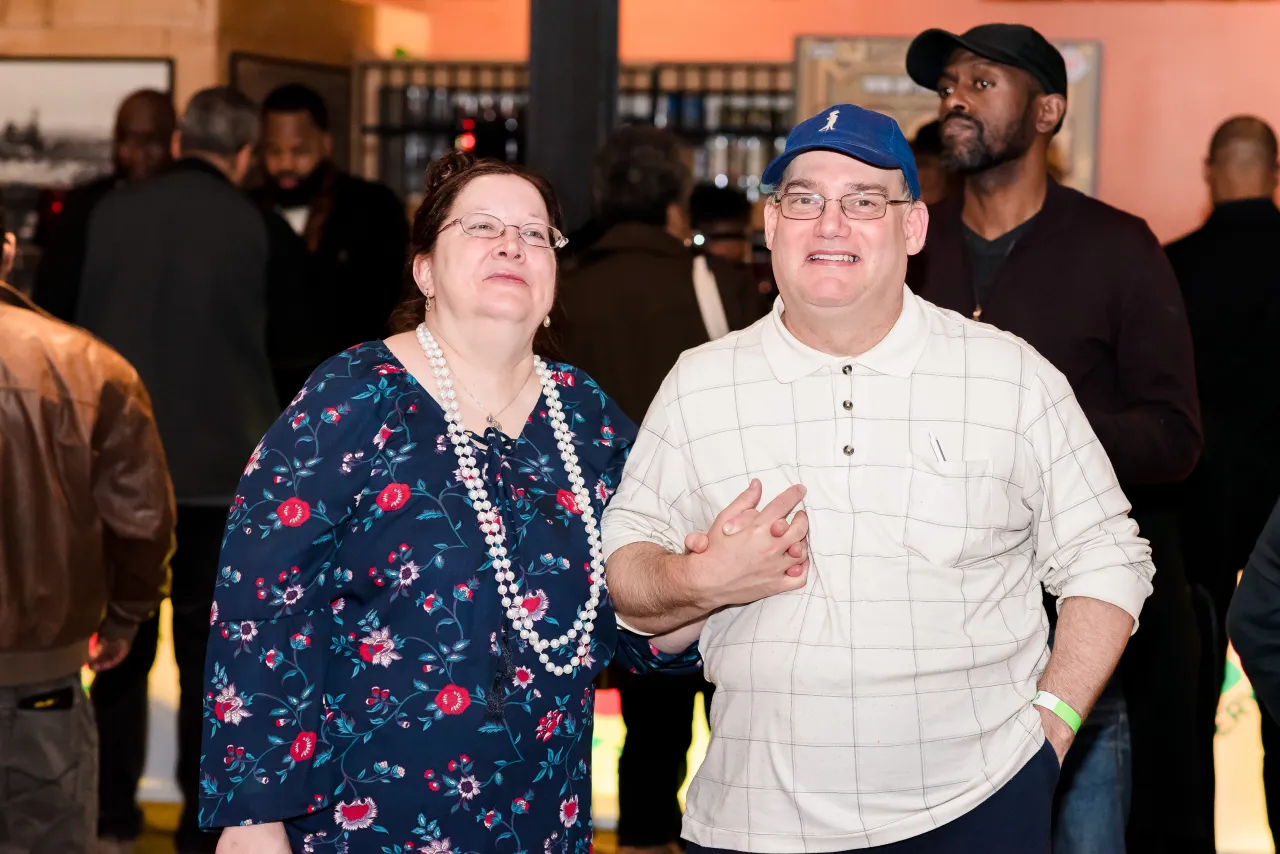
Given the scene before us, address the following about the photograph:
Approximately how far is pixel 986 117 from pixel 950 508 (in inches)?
52.6

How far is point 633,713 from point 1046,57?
1.89 m

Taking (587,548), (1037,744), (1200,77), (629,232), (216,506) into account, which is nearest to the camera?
(1037,744)

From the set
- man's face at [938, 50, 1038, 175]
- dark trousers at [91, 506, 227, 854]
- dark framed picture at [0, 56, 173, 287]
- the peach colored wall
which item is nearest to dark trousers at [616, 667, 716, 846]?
dark trousers at [91, 506, 227, 854]

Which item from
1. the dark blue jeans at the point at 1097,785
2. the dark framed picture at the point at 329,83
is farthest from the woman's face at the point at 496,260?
the dark framed picture at the point at 329,83

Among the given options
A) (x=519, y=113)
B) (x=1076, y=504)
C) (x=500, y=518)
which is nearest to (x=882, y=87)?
(x=519, y=113)

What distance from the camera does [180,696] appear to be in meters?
4.09

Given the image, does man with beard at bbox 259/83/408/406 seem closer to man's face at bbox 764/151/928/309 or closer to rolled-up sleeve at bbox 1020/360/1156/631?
man's face at bbox 764/151/928/309

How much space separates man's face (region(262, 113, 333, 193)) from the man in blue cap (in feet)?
9.42

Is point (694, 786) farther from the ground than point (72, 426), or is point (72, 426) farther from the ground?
point (72, 426)

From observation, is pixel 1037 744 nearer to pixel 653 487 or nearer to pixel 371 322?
pixel 653 487

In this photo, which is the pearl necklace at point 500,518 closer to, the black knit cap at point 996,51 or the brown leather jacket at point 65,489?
the brown leather jacket at point 65,489

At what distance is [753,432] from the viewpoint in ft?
6.82

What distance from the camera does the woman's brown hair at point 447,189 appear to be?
2238 millimetres

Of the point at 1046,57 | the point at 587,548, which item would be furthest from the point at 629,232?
the point at 587,548
